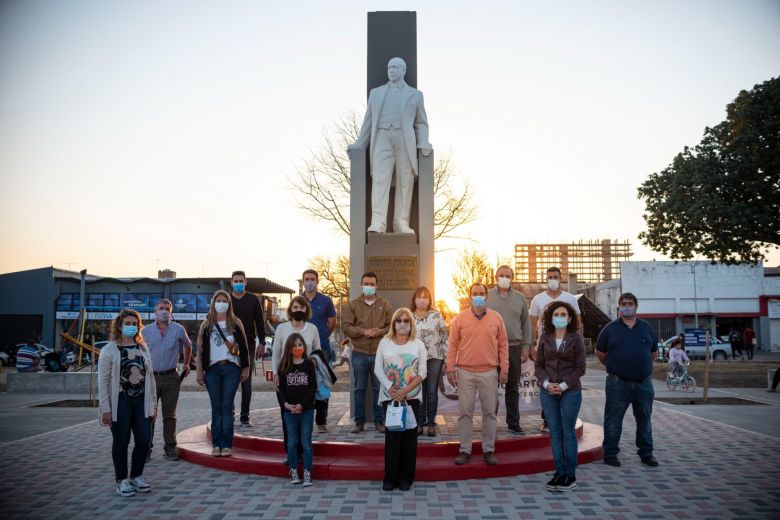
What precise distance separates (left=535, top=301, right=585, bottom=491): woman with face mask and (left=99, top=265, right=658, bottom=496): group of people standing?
0.5 inches

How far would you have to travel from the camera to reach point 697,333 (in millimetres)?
30375

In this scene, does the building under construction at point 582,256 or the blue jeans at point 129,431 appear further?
the building under construction at point 582,256

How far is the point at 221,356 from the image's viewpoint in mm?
6484

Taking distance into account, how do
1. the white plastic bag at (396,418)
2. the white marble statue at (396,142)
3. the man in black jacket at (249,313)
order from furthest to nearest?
the white marble statue at (396,142) → the man in black jacket at (249,313) → the white plastic bag at (396,418)

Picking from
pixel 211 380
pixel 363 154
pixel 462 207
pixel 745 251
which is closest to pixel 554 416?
pixel 211 380

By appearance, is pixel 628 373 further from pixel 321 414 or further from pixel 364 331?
pixel 321 414

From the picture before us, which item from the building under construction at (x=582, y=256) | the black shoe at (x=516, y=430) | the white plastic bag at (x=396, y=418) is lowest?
the black shoe at (x=516, y=430)

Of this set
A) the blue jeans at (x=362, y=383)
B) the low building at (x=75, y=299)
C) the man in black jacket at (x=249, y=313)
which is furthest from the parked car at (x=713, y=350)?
the man in black jacket at (x=249, y=313)

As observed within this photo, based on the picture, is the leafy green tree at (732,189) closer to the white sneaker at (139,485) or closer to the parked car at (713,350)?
the parked car at (713,350)

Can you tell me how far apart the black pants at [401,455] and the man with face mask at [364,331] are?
145 cm

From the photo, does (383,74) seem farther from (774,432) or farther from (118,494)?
(774,432)

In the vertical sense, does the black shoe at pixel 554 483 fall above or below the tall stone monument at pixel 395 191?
below

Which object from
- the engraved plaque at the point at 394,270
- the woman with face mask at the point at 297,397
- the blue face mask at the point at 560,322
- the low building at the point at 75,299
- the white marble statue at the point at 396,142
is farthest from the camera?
the low building at the point at 75,299

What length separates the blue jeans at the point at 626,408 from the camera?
21.7 ft
